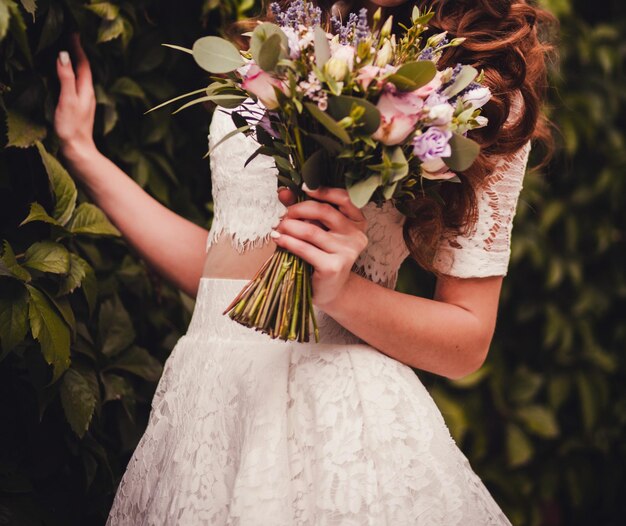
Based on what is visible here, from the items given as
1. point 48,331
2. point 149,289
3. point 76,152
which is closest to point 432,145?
point 48,331

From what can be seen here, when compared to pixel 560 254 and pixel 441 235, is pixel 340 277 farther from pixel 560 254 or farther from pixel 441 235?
pixel 560 254

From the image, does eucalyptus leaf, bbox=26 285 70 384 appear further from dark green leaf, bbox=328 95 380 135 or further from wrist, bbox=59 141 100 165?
dark green leaf, bbox=328 95 380 135

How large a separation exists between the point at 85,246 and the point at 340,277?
60 cm

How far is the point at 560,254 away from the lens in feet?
9.41

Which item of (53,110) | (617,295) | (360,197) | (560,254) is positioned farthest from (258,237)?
(617,295)

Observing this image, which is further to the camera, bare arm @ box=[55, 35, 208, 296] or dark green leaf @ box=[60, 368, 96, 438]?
bare arm @ box=[55, 35, 208, 296]

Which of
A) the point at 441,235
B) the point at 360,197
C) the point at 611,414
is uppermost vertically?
the point at 360,197

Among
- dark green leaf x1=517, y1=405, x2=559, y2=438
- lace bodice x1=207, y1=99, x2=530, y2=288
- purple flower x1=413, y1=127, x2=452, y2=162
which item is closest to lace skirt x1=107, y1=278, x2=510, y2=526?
lace bodice x1=207, y1=99, x2=530, y2=288

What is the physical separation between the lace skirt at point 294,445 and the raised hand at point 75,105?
39 centimetres

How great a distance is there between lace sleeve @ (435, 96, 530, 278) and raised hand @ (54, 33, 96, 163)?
650mm

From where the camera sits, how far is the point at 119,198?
1.38m

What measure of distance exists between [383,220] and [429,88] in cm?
30

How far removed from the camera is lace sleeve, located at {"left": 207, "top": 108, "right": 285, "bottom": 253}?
121cm

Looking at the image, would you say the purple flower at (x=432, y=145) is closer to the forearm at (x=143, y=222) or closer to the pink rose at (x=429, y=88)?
the pink rose at (x=429, y=88)
